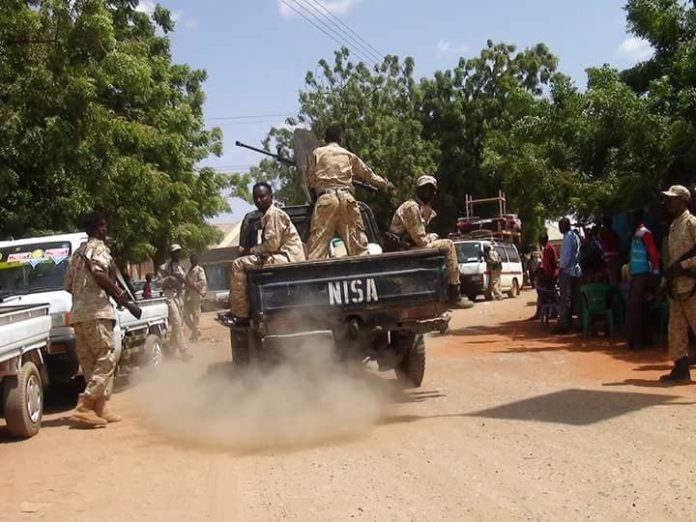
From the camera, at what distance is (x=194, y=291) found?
16.3 metres

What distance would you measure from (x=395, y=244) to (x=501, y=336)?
698 centimetres

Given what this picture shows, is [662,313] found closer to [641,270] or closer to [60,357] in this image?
[641,270]

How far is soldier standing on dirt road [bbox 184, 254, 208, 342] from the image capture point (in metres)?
16.2

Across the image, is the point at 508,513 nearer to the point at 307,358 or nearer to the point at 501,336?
the point at 307,358

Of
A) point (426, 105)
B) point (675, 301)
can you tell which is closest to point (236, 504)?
point (675, 301)

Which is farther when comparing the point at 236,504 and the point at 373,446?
the point at 373,446

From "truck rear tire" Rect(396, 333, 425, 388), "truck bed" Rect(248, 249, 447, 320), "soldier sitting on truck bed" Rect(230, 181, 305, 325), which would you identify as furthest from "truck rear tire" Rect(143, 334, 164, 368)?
"truck bed" Rect(248, 249, 447, 320)

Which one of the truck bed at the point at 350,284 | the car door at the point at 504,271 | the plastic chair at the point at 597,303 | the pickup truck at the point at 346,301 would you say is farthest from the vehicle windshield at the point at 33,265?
the car door at the point at 504,271

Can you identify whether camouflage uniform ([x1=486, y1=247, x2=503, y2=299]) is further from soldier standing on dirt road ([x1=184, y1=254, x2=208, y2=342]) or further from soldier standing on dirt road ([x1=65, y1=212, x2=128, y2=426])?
soldier standing on dirt road ([x1=65, y1=212, x2=128, y2=426])

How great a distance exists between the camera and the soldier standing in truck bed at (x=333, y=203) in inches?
323

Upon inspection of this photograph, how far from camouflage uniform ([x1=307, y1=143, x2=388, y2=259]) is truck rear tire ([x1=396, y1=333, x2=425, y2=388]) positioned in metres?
1.03

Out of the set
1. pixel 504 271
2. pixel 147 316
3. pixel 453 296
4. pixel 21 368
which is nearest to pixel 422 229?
pixel 453 296

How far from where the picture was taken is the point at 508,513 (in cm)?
458

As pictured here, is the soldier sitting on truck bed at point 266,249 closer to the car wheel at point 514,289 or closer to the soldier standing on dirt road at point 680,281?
the soldier standing on dirt road at point 680,281
